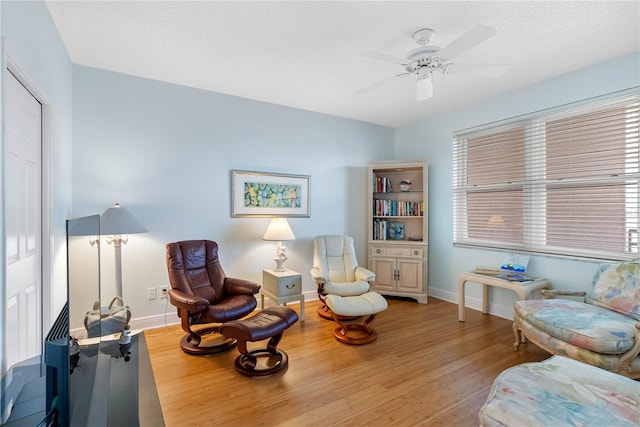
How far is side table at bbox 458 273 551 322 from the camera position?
2928 mm

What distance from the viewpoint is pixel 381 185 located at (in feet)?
14.9

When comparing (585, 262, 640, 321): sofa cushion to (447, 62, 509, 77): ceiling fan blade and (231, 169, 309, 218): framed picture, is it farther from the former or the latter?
(231, 169, 309, 218): framed picture

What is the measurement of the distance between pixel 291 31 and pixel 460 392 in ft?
9.46

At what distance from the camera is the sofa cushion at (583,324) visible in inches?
77.1

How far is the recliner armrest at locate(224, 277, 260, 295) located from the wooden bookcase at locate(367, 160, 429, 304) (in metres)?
1.94

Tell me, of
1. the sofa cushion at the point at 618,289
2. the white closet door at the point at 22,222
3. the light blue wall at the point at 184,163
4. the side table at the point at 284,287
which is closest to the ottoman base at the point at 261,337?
the side table at the point at 284,287

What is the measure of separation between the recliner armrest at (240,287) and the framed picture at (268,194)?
0.85 meters

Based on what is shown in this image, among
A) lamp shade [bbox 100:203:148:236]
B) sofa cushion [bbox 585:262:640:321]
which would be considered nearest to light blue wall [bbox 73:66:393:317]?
lamp shade [bbox 100:203:148:236]

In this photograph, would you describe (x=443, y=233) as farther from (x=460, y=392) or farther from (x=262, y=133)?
(x=262, y=133)

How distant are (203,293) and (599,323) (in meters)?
3.21

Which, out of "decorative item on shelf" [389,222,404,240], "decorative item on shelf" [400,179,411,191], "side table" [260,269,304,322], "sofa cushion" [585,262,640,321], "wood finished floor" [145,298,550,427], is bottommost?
"wood finished floor" [145,298,550,427]

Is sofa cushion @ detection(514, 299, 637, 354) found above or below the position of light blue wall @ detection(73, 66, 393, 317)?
below

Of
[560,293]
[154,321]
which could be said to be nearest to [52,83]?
[154,321]

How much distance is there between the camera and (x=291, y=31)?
2.29m
